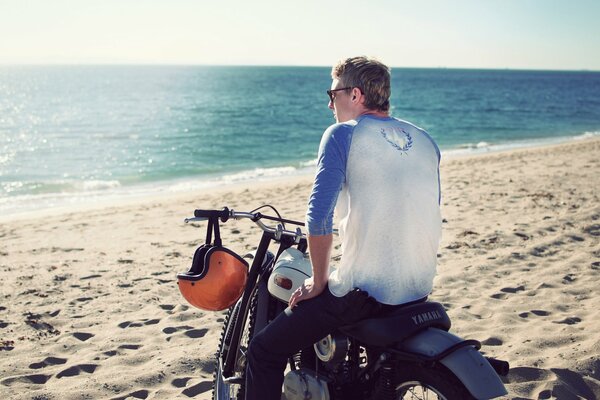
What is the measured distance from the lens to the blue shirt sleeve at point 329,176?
2.45 metres

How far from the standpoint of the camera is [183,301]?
6043 millimetres

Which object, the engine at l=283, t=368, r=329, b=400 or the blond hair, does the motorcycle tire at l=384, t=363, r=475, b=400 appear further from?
the blond hair

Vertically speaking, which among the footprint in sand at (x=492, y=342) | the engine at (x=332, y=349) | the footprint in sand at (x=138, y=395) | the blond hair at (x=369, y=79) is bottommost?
the footprint in sand at (x=138, y=395)

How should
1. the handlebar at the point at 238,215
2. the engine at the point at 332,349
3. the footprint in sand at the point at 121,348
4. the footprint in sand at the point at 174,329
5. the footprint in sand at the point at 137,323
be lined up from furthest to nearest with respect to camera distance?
the footprint in sand at the point at 137,323
the footprint in sand at the point at 174,329
the footprint in sand at the point at 121,348
the handlebar at the point at 238,215
the engine at the point at 332,349

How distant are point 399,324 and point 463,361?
0.28 m

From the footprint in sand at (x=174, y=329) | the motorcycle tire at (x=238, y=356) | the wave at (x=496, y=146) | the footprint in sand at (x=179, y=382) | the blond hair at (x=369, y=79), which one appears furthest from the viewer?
the wave at (x=496, y=146)

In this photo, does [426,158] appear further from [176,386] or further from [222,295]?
[176,386]

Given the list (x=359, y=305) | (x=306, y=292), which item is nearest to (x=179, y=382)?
(x=306, y=292)

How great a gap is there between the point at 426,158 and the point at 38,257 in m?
7.01

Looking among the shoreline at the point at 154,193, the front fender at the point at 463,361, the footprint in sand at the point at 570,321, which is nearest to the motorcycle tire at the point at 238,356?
the front fender at the point at 463,361

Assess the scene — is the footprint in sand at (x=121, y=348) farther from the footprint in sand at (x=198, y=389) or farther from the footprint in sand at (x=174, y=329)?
the footprint in sand at (x=198, y=389)

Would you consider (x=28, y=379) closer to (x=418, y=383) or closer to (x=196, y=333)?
(x=196, y=333)

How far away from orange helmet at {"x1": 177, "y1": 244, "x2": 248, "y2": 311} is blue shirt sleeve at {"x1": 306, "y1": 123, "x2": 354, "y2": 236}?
784 mm

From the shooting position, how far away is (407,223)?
2.45 meters
